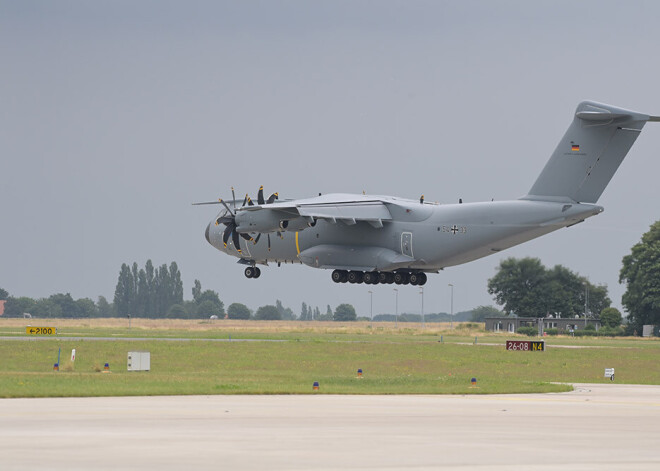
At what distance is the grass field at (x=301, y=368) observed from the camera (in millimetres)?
37969

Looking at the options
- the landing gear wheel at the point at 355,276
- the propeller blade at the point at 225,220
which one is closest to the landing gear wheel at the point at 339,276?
the landing gear wheel at the point at 355,276

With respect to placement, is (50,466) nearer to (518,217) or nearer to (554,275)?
(518,217)

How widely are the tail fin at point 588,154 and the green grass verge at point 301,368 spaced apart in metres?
9.39

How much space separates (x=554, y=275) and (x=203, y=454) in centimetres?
12338

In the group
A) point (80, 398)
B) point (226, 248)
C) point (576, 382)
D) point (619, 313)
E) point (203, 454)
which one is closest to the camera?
point (203, 454)

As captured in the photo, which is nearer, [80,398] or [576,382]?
[80,398]

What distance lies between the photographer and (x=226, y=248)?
70.5 m

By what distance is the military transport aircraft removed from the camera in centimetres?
5797

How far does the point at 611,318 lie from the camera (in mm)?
134375

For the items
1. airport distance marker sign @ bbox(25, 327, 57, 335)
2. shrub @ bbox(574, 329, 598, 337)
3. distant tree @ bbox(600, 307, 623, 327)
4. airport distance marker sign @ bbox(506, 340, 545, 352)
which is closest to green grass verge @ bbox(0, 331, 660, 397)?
airport distance marker sign @ bbox(506, 340, 545, 352)

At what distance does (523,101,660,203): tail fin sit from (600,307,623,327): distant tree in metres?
78.4

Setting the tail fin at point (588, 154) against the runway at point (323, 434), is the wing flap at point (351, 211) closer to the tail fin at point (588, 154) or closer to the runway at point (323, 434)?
the tail fin at point (588, 154)

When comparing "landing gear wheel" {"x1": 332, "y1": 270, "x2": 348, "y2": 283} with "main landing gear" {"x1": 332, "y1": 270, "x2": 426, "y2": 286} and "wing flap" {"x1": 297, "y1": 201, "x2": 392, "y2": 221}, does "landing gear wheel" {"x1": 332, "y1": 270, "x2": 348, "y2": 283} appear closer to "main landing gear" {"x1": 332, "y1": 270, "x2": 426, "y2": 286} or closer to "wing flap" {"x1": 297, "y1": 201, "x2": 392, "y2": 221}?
"main landing gear" {"x1": 332, "y1": 270, "x2": 426, "y2": 286}

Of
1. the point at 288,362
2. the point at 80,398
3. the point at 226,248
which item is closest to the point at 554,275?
the point at 226,248
